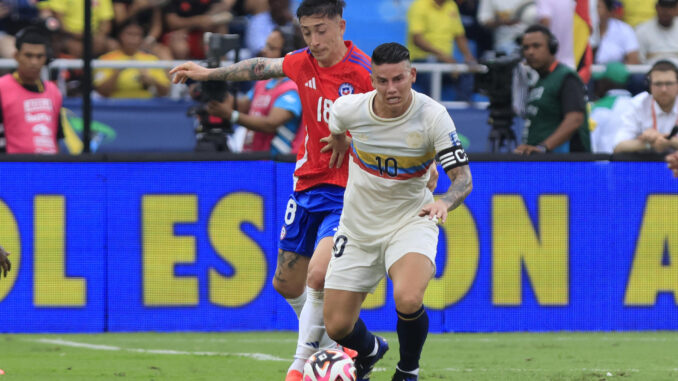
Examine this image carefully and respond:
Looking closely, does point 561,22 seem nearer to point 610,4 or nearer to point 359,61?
point 610,4

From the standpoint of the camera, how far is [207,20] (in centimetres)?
1413

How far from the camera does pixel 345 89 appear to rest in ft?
23.9


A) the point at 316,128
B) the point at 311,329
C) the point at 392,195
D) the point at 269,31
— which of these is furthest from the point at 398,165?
the point at 269,31

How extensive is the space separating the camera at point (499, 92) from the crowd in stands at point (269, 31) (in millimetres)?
2438

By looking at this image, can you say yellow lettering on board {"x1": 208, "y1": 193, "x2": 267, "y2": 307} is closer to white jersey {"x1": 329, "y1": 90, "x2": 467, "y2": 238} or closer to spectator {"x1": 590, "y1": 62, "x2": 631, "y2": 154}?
white jersey {"x1": 329, "y1": 90, "x2": 467, "y2": 238}

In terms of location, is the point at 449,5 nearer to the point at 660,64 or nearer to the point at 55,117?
the point at 660,64

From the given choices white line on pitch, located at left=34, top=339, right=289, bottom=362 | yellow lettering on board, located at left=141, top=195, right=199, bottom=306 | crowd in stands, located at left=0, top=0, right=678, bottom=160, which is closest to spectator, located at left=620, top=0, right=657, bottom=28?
crowd in stands, located at left=0, top=0, right=678, bottom=160

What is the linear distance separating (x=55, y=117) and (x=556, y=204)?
460cm

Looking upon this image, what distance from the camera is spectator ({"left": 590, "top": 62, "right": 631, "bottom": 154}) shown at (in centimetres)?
1259

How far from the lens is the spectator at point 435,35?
Answer: 1377cm

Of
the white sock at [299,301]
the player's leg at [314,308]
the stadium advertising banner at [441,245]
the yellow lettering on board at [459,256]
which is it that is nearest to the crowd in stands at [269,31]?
the stadium advertising banner at [441,245]

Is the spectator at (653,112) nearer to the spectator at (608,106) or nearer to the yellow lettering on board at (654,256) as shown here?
the yellow lettering on board at (654,256)

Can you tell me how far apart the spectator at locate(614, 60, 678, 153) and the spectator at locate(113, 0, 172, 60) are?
5.63m

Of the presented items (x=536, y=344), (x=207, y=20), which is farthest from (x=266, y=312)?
(x=207, y=20)
